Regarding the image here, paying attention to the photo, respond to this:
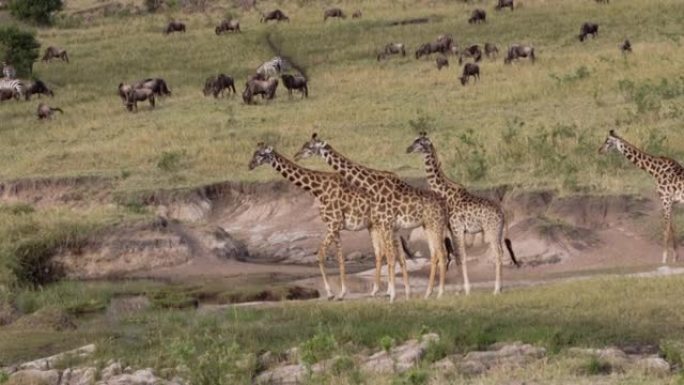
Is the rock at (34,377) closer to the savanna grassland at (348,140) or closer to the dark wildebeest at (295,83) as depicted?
the savanna grassland at (348,140)

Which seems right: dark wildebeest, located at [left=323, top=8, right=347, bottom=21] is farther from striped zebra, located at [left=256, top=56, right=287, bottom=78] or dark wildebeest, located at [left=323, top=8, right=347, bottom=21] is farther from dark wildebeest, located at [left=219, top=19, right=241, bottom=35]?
striped zebra, located at [left=256, top=56, right=287, bottom=78]

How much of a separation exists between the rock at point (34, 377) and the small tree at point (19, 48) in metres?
31.9

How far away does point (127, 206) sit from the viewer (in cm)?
3050

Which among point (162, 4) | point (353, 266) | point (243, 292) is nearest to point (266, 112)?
point (353, 266)

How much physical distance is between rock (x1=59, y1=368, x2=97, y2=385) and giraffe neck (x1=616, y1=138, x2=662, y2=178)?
10863mm

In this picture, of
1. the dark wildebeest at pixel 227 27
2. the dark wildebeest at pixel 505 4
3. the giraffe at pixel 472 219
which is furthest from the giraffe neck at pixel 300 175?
the dark wildebeest at pixel 505 4

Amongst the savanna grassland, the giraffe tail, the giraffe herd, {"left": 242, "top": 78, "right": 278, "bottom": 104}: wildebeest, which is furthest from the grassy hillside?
the giraffe herd

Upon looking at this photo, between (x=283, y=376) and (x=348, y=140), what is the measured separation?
1859 cm

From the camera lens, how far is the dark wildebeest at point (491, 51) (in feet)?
154

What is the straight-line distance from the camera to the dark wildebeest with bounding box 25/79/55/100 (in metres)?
44.1

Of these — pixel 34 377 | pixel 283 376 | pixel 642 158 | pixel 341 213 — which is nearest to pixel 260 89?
pixel 642 158

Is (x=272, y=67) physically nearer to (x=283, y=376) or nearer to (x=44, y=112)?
(x=44, y=112)

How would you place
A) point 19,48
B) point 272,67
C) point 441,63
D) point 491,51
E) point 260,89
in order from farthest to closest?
1. point 19,48
2. point 491,51
3. point 272,67
4. point 441,63
5. point 260,89

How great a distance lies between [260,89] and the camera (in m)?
42.0
